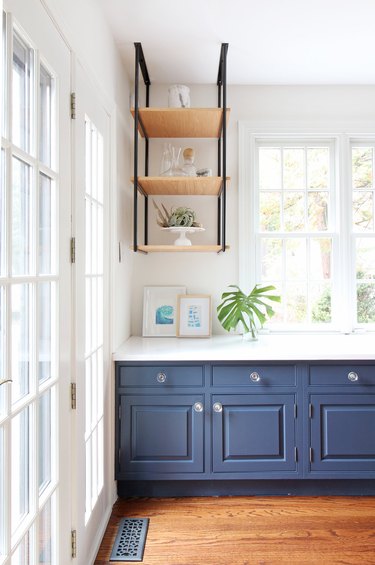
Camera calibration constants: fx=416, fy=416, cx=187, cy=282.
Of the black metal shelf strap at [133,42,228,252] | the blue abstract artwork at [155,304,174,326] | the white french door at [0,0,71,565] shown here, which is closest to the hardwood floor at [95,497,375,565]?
the white french door at [0,0,71,565]


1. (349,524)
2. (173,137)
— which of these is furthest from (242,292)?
(349,524)

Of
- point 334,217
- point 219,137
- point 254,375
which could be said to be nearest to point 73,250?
point 254,375

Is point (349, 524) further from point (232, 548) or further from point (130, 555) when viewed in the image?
point (130, 555)

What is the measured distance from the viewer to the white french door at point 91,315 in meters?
1.68

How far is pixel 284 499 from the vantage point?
2389 mm

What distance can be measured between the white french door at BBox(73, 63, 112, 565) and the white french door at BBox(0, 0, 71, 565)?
0.37 ft

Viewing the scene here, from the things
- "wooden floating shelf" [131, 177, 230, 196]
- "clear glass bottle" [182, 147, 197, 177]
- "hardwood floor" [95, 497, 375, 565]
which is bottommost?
"hardwood floor" [95, 497, 375, 565]

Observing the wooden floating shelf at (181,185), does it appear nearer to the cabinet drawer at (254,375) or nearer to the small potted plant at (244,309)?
the small potted plant at (244,309)

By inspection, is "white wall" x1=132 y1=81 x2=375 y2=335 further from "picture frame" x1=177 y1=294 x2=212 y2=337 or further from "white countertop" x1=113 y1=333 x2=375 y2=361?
"white countertop" x1=113 y1=333 x2=375 y2=361

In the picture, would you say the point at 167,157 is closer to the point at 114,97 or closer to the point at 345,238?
the point at 114,97

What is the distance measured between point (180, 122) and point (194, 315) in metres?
1.24

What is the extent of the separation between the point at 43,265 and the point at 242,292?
5.58 feet

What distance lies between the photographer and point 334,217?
296 cm

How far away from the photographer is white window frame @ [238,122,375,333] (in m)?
2.90
